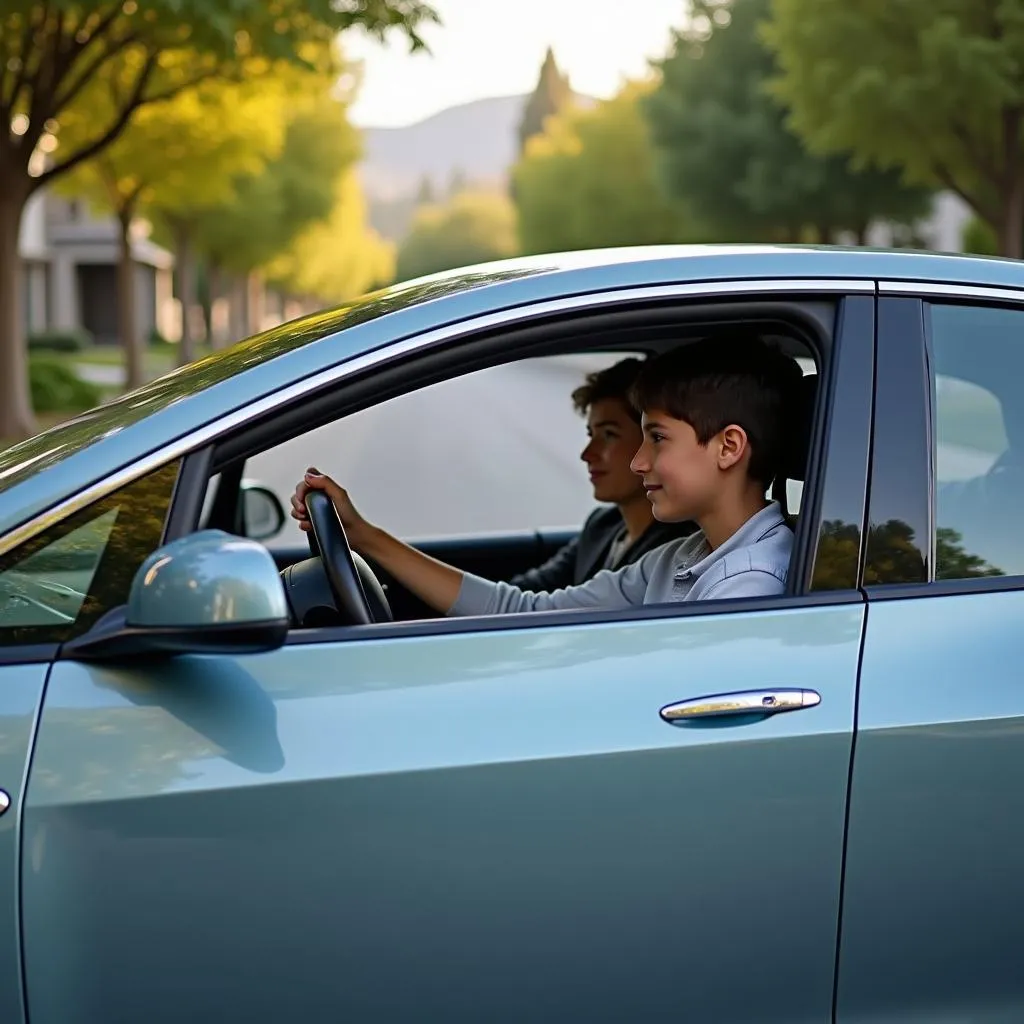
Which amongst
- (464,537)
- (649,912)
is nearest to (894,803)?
(649,912)

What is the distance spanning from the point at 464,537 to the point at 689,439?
79.1 inches

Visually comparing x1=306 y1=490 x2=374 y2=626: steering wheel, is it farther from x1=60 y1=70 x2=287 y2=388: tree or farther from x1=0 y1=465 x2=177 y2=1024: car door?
x1=60 y1=70 x2=287 y2=388: tree

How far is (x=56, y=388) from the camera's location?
25.5 m

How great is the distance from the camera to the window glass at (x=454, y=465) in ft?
38.8

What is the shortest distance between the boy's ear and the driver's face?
4.39ft

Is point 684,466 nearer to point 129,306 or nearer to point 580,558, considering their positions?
point 580,558

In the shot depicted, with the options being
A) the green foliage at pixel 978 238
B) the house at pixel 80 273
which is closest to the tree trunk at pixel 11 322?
the green foliage at pixel 978 238

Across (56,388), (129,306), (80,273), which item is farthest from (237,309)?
(56,388)

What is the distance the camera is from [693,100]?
137ft

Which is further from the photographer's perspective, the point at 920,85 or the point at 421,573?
the point at 920,85

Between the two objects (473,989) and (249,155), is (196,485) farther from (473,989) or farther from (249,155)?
(249,155)

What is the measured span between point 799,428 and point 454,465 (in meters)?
13.3

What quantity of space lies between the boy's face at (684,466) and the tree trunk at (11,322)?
17062 millimetres

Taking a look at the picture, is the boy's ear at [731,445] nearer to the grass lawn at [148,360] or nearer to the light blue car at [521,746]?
the light blue car at [521,746]
